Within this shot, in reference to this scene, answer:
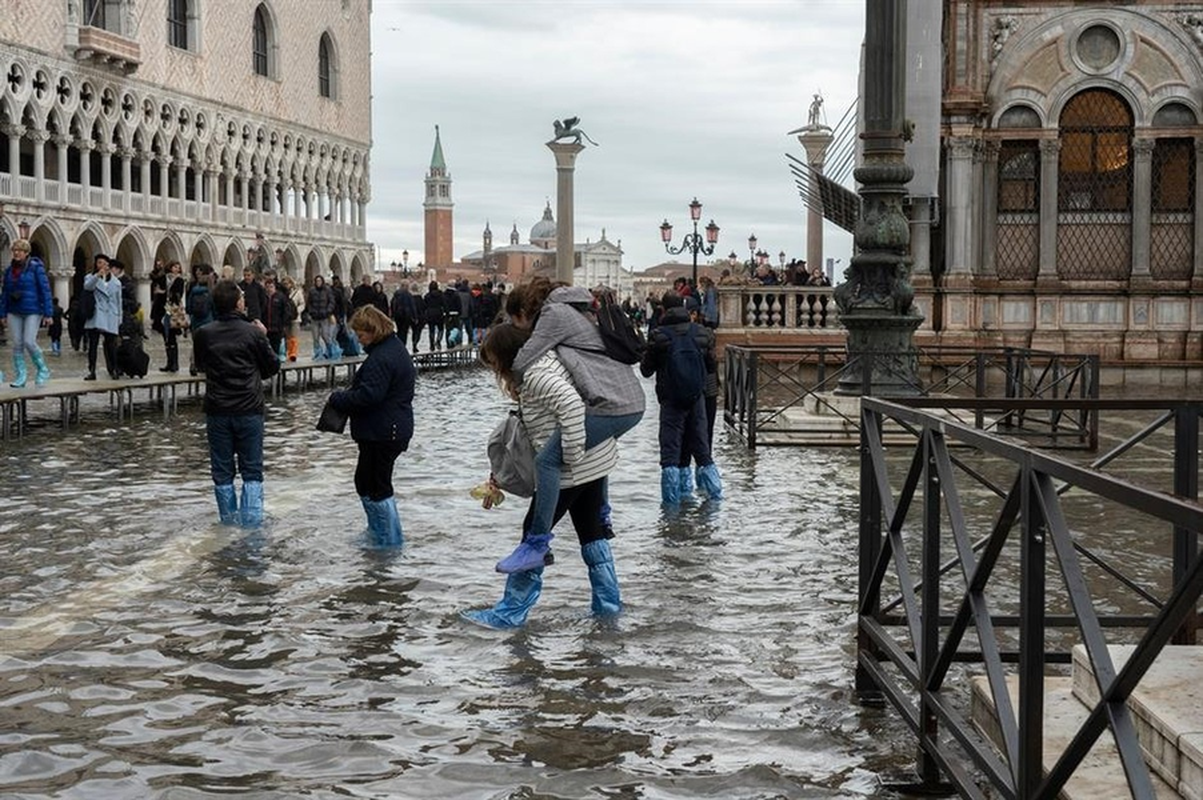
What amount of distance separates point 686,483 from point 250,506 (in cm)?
317

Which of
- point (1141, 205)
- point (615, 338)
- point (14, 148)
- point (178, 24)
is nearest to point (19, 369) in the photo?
point (615, 338)

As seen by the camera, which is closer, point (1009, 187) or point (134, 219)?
point (1009, 187)

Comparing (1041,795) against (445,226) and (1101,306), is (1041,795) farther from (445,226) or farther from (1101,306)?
(445,226)

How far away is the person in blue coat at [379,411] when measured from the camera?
28.8 ft

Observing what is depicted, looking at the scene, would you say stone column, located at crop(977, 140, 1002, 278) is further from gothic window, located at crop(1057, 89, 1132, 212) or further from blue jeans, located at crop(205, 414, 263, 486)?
blue jeans, located at crop(205, 414, 263, 486)

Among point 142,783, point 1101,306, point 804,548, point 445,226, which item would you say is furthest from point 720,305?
point 445,226

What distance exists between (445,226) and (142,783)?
17968cm

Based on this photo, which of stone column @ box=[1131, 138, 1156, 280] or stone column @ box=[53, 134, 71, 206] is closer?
stone column @ box=[1131, 138, 1156, 280]

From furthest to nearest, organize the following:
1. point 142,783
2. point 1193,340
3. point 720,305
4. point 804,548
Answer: point 720,305, point 1193,340, point 804,548, point 142,783

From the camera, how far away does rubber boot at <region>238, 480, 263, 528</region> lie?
9.77 m

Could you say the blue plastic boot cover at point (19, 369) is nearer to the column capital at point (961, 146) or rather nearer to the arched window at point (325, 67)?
the column capital at point (961, 146)

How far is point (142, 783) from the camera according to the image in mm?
4781

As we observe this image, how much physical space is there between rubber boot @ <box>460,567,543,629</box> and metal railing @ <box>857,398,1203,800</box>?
1654 mm

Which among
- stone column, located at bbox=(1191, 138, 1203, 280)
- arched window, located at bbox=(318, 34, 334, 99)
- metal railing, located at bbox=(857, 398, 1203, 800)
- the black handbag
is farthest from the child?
arched window, located at bbox=(318, 34, 334, 99)
